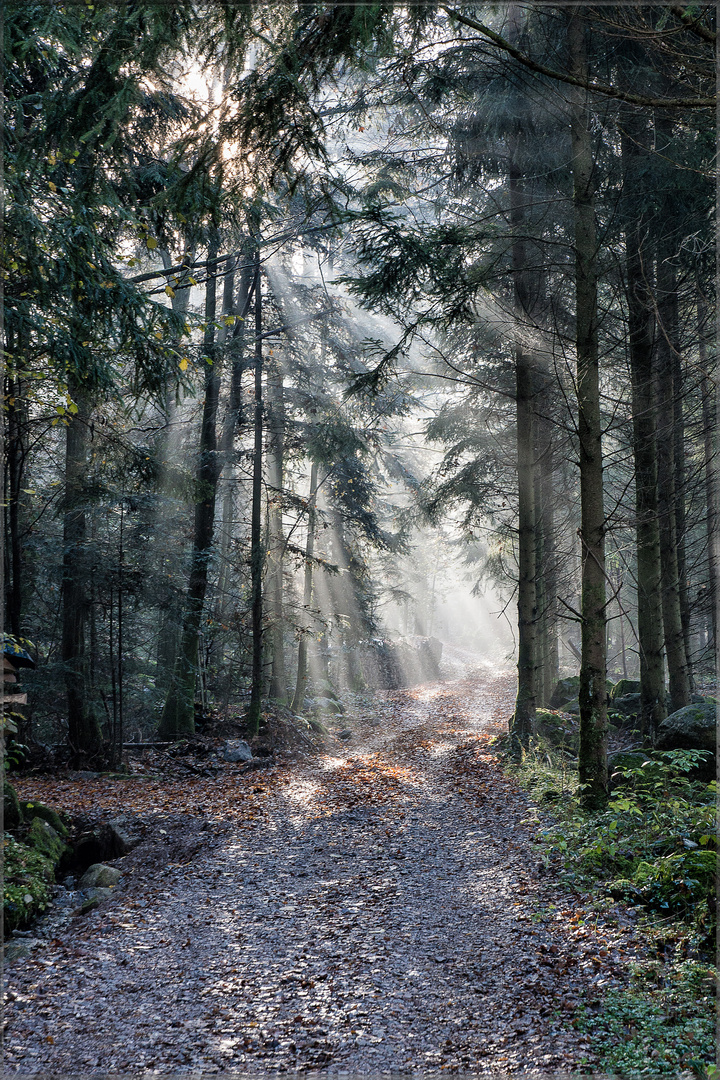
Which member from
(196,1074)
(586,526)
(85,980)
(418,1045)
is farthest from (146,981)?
(586,526)

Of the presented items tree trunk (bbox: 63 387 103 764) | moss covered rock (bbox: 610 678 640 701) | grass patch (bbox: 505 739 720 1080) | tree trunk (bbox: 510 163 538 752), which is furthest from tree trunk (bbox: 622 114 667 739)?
tree trunk (bbox: 63 387 103 764)

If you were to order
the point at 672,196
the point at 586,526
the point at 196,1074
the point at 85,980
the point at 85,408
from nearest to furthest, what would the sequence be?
the point at 196,1074, the point at 85,980, the point at 586,526, the point at 672,196, the point at 85,408

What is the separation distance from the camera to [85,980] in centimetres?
405

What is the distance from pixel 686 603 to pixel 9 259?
11.2 meters

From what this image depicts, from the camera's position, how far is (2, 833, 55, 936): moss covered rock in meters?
4.88

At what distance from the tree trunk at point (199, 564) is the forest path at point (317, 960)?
4676 millimetres

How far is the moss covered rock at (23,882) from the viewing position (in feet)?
16.0

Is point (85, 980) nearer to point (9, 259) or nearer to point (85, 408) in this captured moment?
point (9, 259)

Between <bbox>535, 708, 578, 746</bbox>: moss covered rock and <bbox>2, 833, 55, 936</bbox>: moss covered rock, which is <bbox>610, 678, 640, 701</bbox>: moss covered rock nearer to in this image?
<bbox>535, 708, 578, 746</bbox>: moss covered rock

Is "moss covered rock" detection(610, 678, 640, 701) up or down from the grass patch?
down

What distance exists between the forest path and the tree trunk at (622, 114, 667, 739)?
3.24 m

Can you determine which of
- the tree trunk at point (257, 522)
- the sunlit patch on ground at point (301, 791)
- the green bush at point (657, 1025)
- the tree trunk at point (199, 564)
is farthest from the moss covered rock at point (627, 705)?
the green bush at point (657, 1025)

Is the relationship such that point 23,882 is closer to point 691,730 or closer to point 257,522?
point 257,522

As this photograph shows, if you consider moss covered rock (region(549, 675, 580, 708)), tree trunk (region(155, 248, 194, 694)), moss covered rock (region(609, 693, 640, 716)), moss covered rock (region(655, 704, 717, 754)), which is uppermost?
tree trunk (region(155, 248, 194, 694))
